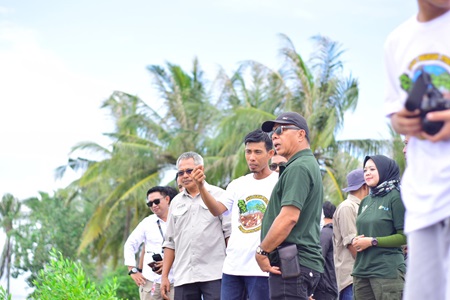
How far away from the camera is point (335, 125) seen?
28.4m

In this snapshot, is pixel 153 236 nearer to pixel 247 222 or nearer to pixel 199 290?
pixel 199 290

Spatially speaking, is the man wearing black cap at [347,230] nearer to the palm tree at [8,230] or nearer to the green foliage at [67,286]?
the green foliage at [67,286]

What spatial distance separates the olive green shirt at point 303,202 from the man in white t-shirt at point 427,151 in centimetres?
229

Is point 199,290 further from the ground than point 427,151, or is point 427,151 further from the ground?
point 427,151

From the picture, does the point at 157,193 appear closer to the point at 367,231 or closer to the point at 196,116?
the point at 367,231

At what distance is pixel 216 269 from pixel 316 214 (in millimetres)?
2350

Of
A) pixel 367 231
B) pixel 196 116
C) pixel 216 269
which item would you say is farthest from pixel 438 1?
pixel 196 116

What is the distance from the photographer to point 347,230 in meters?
8.96

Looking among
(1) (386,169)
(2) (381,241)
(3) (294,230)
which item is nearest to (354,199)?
(1) (386,169)

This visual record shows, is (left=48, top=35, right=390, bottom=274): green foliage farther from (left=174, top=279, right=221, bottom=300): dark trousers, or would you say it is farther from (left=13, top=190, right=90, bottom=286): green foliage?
(left=174, top=279, right=221, bottom=300): dark trousers

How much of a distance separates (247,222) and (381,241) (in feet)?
3.99

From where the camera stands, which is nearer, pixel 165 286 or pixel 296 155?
pixel 296 155

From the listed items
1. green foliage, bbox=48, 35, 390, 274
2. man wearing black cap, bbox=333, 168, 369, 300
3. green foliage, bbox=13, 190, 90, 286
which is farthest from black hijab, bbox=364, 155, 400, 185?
green foliage, bbox=13, 190, 90, 286

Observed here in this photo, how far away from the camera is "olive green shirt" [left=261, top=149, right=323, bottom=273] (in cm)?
601
